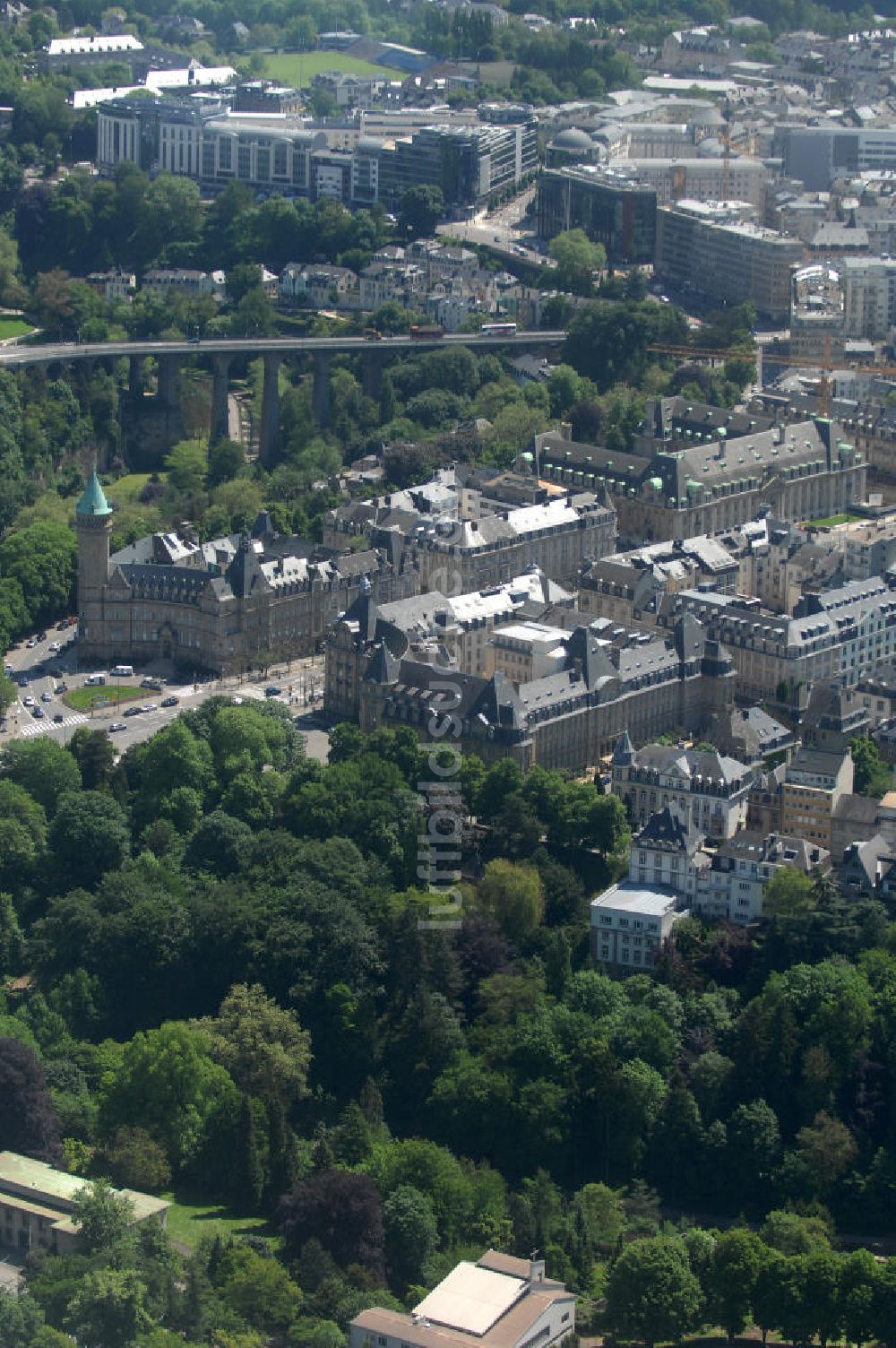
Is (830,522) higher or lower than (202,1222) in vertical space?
higher

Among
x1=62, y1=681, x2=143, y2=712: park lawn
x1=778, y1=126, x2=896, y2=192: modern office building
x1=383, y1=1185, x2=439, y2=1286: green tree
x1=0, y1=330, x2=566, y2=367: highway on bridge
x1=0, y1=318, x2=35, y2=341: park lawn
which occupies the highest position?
x1=778, y1=126, x2=896, y2=192: modern office building

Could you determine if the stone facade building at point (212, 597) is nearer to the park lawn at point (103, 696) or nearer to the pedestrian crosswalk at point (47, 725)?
the park lawn at point (103, 696)

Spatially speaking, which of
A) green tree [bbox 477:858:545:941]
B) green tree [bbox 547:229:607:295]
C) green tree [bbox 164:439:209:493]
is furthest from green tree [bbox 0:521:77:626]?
green tree [bbox 547:229:607:295]

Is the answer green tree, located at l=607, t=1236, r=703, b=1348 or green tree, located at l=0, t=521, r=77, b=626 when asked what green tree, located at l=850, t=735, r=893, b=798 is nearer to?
green tree, located at l=607, t=1236, r=703, b=1348

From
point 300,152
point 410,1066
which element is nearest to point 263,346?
point 300,152

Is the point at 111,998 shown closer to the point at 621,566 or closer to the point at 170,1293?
the point at 170,1293

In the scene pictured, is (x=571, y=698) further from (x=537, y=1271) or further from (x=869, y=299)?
(x=869, y=299)
